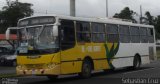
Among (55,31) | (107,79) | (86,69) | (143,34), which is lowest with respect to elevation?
(107,79)

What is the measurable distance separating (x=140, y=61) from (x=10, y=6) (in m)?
47.5

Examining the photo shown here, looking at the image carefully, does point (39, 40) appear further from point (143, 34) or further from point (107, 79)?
point (143, 34)

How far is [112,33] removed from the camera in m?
24.7

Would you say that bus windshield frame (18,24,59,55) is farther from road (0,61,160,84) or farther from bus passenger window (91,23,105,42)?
bus passenger window (91,23,105,42)

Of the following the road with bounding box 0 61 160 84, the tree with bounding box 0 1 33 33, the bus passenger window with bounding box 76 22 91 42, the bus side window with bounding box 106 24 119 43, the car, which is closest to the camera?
the road with bounding box 0 61 160 84

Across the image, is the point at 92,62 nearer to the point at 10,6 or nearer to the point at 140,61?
the point at 140,61

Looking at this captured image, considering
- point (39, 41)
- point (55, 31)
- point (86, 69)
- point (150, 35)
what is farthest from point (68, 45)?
point (150, 35)

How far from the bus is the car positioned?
1537 cm

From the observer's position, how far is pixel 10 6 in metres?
72.8

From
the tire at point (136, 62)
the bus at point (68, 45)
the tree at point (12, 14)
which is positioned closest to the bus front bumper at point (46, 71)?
the bus at point (68, 45)

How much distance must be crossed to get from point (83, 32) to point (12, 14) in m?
51.3

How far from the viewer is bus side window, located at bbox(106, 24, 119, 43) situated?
2427 cm

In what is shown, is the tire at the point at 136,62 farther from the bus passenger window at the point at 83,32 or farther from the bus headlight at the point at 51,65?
the bus headlight at the point at 51,65

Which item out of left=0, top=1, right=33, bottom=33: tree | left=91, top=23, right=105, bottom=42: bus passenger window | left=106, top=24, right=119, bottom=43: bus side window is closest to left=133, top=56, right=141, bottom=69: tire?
left=106, top=24, right=119, bottom=43: bus side window
